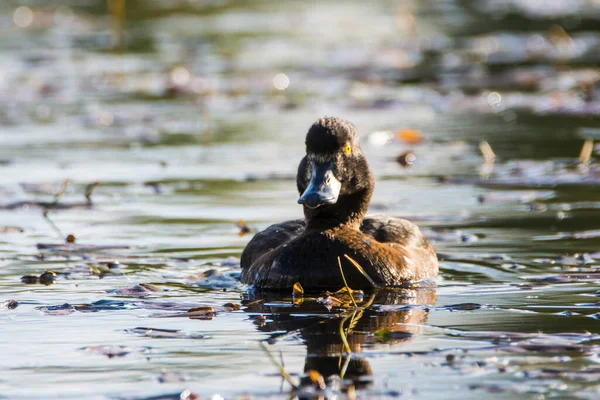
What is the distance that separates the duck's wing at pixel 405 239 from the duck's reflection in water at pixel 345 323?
35 centimetres

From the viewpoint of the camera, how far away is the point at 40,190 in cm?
1179

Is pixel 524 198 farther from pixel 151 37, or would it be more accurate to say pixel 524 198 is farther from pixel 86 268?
pixel 151 37

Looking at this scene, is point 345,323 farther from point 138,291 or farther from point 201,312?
point 138,291

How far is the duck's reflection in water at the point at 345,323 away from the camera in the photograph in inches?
232

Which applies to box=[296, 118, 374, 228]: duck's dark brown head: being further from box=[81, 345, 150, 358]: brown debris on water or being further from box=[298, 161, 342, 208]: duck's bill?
box=[81, 345, 150, 358]: brown debris on water

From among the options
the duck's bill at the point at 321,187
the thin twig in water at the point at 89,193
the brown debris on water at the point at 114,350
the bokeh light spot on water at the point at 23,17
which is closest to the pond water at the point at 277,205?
the brown debris on water at the point at 114,350

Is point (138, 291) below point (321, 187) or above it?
below

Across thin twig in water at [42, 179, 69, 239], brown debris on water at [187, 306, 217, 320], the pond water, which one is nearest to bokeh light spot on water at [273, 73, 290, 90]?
the pond water

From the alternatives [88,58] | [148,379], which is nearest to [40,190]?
[148,379]

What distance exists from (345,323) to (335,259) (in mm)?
1141

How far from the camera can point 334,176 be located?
26.9ft

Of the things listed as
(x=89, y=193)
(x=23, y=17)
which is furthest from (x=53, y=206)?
(x=23, y=17)

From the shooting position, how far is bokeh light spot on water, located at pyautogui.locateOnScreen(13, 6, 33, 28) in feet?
96.4

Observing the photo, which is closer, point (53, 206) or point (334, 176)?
point (334, 176)
